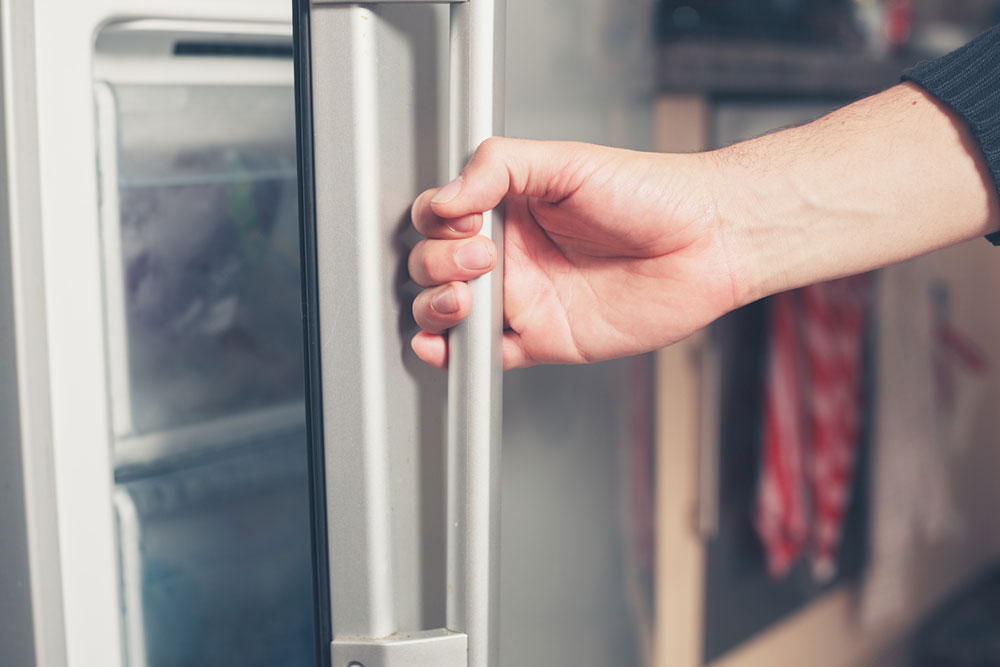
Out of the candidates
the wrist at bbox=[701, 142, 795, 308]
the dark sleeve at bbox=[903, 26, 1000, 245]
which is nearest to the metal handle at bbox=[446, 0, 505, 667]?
the wrist at bbox=[701, 142, 795, 308]

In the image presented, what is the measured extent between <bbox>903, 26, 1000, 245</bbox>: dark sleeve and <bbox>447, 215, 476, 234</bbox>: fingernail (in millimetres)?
390

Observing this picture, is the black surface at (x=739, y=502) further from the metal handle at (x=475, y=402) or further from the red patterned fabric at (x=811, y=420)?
the metal handle at (x=475, y=402)

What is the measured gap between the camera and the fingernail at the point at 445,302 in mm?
472

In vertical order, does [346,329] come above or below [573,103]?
below

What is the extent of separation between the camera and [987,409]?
2246 millimetres

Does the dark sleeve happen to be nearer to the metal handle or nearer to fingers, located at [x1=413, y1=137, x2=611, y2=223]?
fingers, located at [x1=413, y1=137, x2=611, y2=223]

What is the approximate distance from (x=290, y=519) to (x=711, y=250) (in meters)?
0.45

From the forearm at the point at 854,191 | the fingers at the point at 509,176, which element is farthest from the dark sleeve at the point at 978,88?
the fingers at the point at 509,176

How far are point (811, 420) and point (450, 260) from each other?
1.24 metres

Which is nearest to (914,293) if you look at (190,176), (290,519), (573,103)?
(573,103)

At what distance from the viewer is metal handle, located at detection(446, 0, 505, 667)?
1.52ft

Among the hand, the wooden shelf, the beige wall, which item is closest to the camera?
the hand

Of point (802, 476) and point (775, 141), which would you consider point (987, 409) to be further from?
point (775, 141)

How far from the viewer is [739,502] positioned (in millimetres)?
1476
